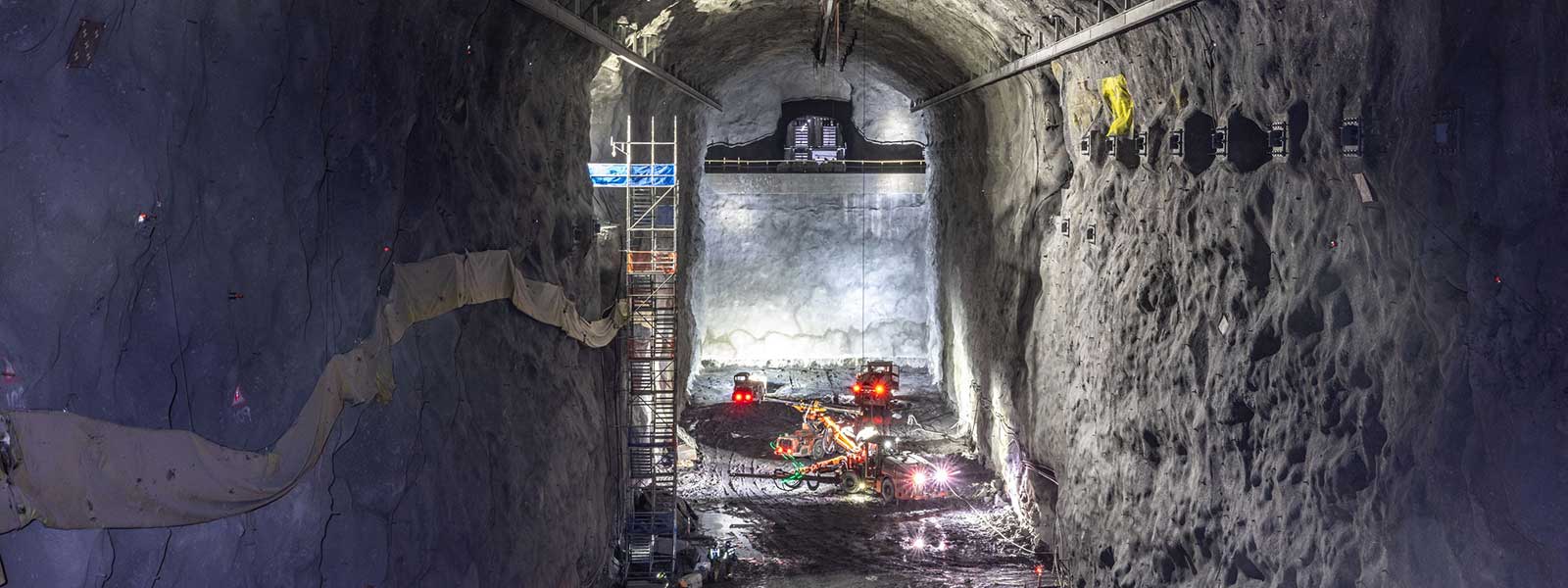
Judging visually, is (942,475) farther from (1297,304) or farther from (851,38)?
(1297,304)

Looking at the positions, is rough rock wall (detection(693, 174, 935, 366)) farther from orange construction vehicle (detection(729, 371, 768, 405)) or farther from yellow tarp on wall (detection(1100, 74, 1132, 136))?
yellow tarp on wall (detection(1100, 74, 1132, 136))

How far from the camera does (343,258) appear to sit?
23.8 feet

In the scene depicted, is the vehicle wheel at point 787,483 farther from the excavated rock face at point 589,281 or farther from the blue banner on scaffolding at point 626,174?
the excavated rock face at point 589,281

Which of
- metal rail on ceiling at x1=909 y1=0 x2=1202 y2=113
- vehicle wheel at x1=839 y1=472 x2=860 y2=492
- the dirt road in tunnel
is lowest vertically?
the dirt road in tunnel

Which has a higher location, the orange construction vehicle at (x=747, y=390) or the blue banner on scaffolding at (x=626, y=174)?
the blue banner on scaffolding at (x=626, y=174)

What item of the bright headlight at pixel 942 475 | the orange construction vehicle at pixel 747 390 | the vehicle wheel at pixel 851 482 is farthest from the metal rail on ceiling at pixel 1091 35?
the orange construction vehicle at pixel 747 390

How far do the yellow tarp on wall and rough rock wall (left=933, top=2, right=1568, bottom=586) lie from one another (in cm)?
24

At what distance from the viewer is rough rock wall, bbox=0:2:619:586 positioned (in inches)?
190

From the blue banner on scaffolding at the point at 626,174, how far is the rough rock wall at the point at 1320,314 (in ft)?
19.0

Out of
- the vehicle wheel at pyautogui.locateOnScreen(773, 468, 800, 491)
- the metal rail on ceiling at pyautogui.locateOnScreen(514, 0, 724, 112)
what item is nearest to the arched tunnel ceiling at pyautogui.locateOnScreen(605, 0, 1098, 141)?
the metal rail on ceiling at pyautogui.locateOnScreen(514, 0, 724, 112)

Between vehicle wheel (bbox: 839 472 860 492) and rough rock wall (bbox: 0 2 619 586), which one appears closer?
rough rock wall (bbox: 0 2 619 586)

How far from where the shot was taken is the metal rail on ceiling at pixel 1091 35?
1000 centimetres

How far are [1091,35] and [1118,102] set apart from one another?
90cm

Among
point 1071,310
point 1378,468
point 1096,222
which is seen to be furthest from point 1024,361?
point 1378,468
